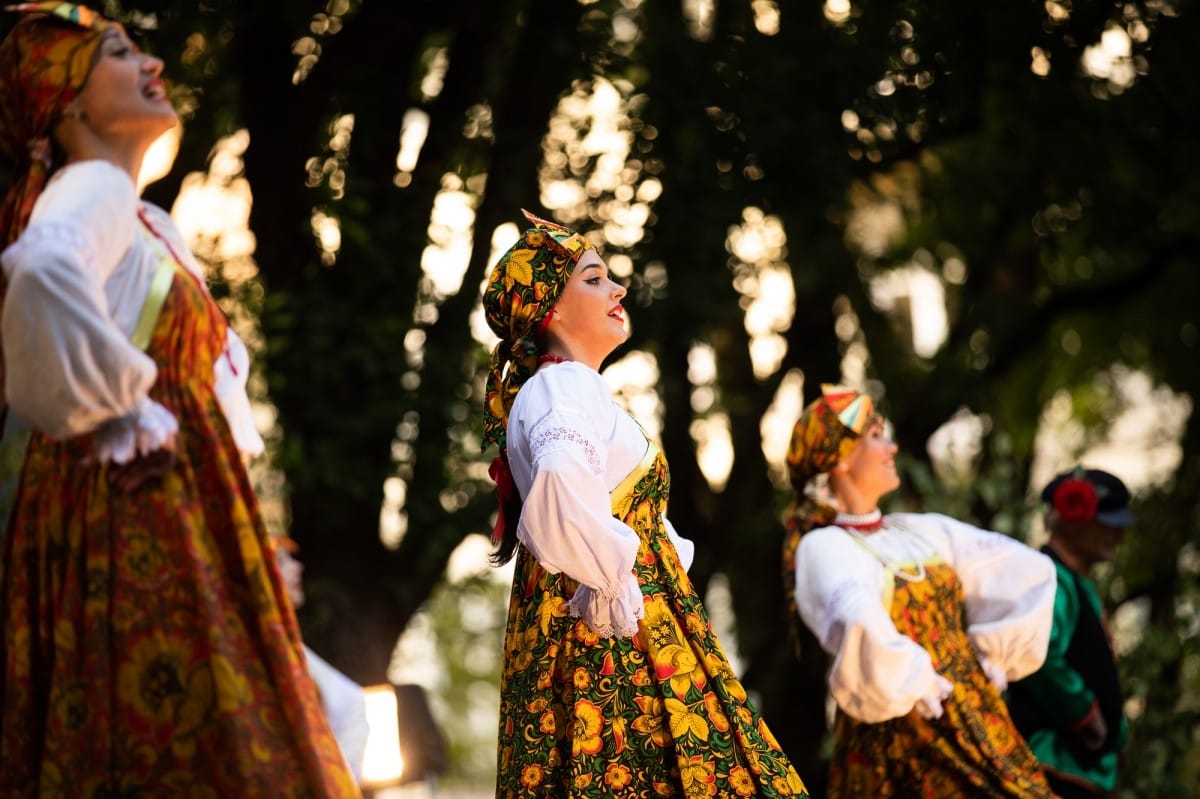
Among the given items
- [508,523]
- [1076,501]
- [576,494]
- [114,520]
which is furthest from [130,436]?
[1076,501]

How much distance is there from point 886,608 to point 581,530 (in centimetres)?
161

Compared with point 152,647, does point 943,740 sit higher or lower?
lower

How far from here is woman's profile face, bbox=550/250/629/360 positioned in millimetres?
3980

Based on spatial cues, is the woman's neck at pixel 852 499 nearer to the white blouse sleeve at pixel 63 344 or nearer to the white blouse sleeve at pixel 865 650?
the white blouse sleeve at pixel 865 650

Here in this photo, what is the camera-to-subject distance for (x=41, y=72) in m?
Answer: 3.02

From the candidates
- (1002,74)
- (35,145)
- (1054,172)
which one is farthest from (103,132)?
(1054,172)

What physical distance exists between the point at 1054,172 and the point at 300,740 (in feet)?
25.6

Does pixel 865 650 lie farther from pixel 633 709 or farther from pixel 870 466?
pixel 633 709

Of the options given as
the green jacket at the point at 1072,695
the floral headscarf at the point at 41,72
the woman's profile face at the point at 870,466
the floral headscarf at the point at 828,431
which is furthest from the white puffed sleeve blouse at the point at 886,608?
the floral headscarf at the point at 41,72

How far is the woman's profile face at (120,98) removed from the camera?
303 centimetres

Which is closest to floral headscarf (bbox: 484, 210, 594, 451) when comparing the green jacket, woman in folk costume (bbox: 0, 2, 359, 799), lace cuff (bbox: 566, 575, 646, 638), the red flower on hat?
lace cuff (bbox: 566, 575, 646, 638)

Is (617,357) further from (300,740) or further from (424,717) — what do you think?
(300,740)

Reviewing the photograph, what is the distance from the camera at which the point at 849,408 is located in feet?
16.7

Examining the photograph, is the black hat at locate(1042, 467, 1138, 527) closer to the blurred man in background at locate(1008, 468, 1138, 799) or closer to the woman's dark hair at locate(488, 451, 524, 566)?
the blurred man in background at locate(1008, 468, 1138, 799)
